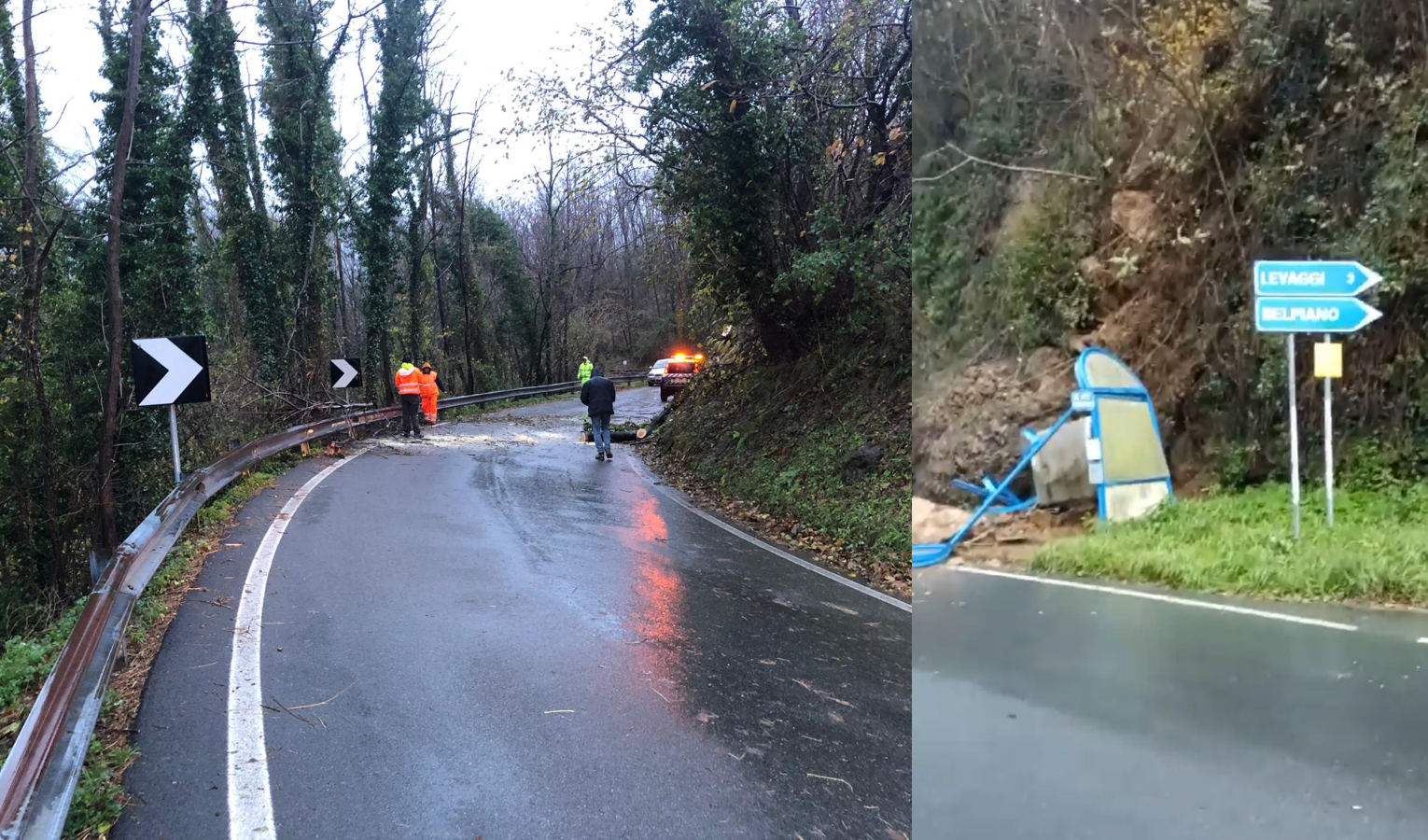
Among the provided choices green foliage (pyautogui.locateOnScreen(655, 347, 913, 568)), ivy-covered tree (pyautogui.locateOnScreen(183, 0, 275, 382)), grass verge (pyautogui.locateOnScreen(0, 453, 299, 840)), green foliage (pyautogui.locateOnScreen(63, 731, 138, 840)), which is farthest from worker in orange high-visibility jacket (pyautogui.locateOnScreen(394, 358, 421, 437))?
green foliage (pyautogui.locateOnScreen(63, 731, 138, 840))

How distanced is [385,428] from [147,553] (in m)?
15.1

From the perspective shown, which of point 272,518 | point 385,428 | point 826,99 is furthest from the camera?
point 385,428

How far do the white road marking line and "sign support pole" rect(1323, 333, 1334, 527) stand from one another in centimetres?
445

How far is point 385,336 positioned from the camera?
27156 millimetres

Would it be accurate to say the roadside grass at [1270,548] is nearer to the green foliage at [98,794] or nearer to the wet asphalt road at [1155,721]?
the wet asphalt road at [1155,721]

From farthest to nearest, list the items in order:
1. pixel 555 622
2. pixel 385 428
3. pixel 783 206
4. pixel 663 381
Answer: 1. pixel 663 381
2. pixel 385 428
3. pixel 783 206
4. pixel 555 622

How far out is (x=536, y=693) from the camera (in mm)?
4656

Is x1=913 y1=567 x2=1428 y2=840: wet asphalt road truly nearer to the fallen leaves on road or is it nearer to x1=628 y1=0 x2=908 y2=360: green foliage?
x1=628 y1=0 x2=908 y2=360: green foliage

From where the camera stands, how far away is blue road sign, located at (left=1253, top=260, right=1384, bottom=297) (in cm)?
116

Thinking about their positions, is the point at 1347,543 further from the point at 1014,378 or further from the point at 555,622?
the point at 555,622

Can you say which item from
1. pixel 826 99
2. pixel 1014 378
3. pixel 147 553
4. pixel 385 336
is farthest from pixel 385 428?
pixel 1014 378

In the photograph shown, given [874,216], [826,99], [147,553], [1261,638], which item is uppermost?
[826,99]

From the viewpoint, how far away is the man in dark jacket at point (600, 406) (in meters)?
15.9

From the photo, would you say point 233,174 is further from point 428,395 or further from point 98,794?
point 98,794
